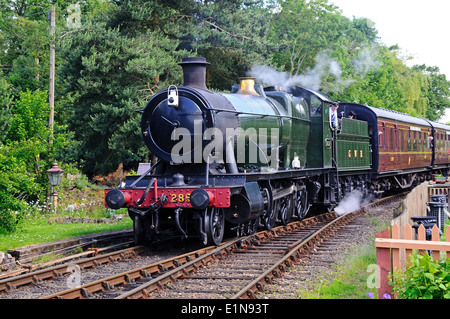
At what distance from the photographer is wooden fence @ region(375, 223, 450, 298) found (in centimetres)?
589

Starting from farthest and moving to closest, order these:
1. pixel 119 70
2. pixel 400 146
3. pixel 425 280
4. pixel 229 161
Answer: pixel 119 70, pixel 400 146, pixel 229 161, pixel 425 280

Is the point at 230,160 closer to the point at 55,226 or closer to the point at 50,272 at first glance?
the point at 50,272

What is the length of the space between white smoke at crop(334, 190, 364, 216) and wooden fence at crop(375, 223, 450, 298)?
1093 cm

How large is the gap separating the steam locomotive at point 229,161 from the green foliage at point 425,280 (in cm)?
443

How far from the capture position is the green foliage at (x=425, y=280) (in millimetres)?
5363

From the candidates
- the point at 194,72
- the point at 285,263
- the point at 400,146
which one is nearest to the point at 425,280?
the point at 285,263

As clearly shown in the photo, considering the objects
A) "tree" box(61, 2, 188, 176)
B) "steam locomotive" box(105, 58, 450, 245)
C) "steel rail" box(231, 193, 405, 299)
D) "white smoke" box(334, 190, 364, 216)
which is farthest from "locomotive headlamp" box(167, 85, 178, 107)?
"tree" box(61, 2, 188, 176)

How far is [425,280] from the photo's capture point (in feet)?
17.9

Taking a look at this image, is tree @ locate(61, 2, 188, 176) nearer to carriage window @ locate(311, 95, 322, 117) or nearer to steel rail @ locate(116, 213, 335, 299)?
carriage window @ locate(311, 95, 322, 117)

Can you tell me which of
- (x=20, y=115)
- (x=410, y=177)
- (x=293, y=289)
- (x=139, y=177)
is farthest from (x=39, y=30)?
(x=293, y=289)

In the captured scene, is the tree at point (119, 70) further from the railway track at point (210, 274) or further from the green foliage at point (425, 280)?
the green foliage at point (425, 280)

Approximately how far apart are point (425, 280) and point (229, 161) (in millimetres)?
5691
